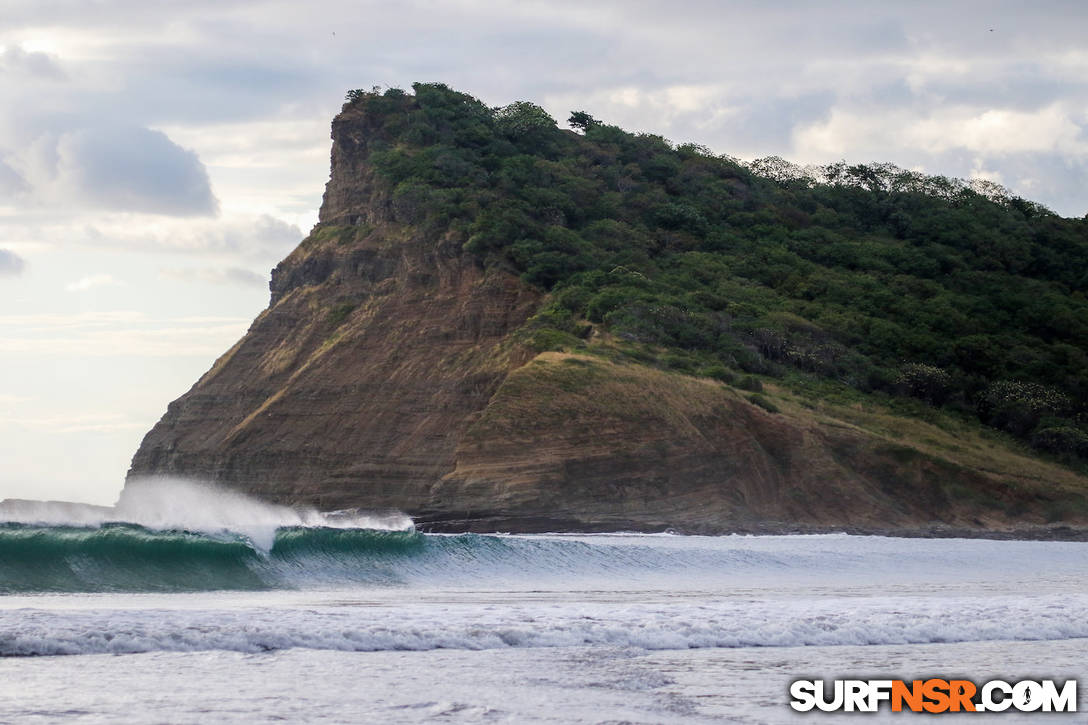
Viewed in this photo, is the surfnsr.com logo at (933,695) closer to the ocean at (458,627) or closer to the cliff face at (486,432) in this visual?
the ocean at (458,627)

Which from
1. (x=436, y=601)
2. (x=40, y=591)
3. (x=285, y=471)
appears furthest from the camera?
(x=285, y=471)

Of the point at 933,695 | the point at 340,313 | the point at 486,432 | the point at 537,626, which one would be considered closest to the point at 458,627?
the point at 537,626

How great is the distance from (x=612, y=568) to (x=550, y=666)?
1366 cm

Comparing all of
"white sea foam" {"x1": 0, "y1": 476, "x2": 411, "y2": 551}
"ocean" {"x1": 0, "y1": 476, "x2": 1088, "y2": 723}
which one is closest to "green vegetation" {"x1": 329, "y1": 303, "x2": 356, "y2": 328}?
"white sea foam" {"x1": 0, "y1": 476, "x2": 411, "y2": 551}

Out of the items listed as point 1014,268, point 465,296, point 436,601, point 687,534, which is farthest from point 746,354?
point 436,601

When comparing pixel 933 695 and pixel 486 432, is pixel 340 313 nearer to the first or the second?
pixel 486 432

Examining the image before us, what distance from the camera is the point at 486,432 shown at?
42094 mm

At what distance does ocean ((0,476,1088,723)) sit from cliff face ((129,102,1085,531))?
12.8 m

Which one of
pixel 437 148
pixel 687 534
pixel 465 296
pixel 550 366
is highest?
pixel 437 148

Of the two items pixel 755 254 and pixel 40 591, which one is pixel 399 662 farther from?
pixel 755 254

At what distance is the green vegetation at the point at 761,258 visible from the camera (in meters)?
56.1

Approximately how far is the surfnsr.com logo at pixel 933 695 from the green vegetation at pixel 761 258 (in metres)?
37.2

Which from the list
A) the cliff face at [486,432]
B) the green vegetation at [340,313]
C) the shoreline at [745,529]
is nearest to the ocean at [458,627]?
the shoreline at [745,529]

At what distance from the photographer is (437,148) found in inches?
2586
